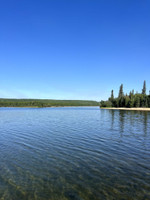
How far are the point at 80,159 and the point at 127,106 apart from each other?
561ft

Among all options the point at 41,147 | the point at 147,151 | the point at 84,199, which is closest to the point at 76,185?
the point at 84,199

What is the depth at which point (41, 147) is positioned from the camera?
62.5ft

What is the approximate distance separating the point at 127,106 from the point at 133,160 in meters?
169

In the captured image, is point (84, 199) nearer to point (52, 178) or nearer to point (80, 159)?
point (52, 178)

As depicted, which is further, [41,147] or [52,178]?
[41,147]

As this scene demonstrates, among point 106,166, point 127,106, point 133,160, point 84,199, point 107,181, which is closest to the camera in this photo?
point 84,199

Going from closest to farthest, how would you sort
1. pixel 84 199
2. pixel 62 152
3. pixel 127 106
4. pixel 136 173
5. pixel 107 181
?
1. pixel 84 199
2. pixel 107 181
3. pixel 136 173
4. pixel 62 152
5. pixel 127 106

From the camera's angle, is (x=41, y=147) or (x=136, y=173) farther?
(x=41, y=147)

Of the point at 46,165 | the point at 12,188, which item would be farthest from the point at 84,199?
the point at 46,165

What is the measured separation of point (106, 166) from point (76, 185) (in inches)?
169

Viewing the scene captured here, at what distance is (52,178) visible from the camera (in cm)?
1107

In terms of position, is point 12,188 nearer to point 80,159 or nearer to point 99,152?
point 80,159

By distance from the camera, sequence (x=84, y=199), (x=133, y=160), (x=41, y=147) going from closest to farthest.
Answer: (x=84, y=199) → (x=133, y=160) → (x=41, y=147)

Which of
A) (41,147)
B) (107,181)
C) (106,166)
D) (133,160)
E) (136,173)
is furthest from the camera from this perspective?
(41,147)
